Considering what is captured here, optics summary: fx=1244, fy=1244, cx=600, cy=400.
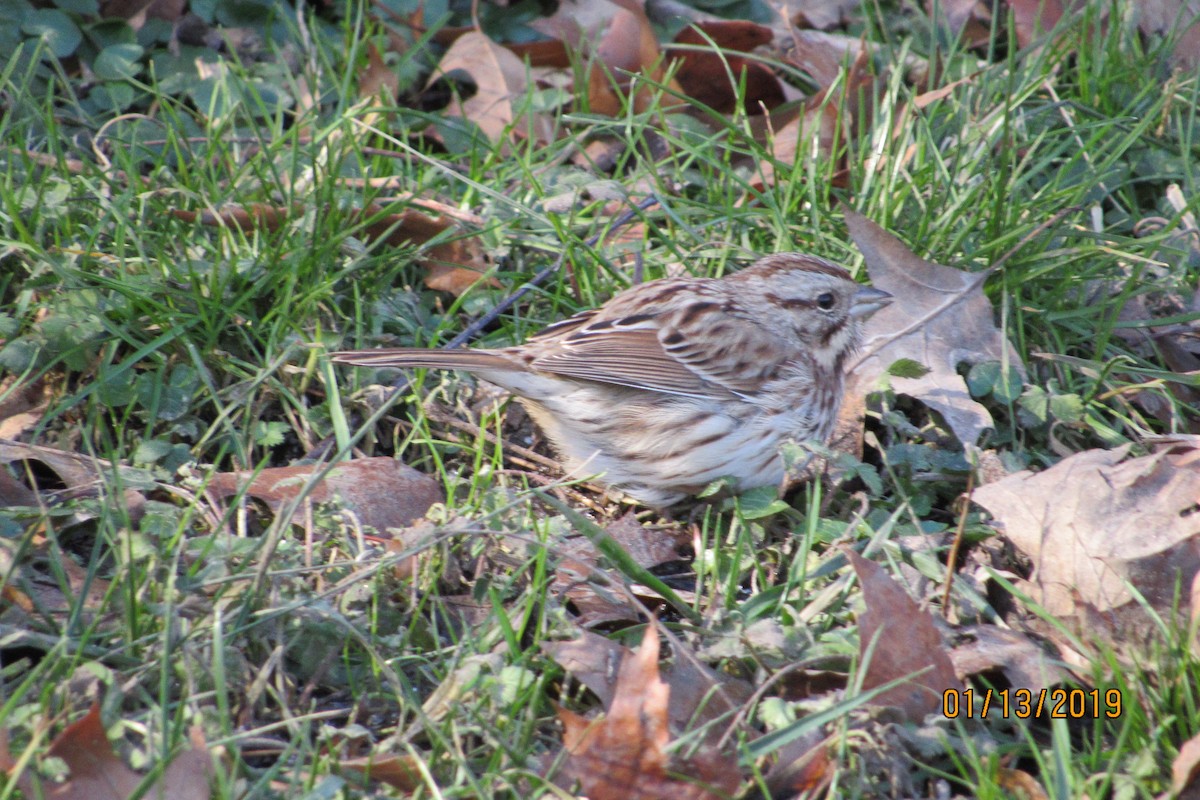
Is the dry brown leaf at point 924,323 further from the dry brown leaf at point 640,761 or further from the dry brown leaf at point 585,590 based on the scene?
the dry brown leaf at point 640,761

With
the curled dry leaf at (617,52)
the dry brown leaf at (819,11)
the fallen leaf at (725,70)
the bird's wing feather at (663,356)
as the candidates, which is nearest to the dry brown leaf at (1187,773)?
the bird's wing feather at (663,356)

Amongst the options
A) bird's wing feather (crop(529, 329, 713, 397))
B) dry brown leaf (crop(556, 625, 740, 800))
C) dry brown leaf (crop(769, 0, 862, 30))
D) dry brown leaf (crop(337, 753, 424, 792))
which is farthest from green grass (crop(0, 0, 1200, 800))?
bird's wing feather (crop(529, 329, 713, 397))

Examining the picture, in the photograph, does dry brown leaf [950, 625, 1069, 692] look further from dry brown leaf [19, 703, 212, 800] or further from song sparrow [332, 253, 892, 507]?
dry brown leaf [19, 703, 212, 800]

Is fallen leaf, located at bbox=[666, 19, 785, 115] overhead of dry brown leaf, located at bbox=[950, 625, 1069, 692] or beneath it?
overhead

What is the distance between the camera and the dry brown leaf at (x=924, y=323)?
4.29 meters

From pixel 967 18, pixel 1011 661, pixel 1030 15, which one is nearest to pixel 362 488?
pixel 1011 661

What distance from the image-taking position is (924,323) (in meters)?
4.41

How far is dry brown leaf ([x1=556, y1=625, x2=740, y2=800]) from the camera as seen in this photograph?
2654 millimetres

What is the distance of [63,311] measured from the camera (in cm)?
400

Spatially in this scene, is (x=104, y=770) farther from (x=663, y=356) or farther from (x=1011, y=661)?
(x=663, y=356)

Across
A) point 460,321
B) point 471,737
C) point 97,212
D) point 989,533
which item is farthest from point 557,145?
point 471,737

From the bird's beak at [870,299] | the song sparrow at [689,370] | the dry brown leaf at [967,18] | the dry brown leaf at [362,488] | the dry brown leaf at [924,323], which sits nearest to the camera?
the dry brown leaf at [362,488]

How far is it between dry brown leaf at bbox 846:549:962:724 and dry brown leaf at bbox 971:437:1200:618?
473 millimetres

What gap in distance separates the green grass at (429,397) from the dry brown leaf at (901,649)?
96 mm
